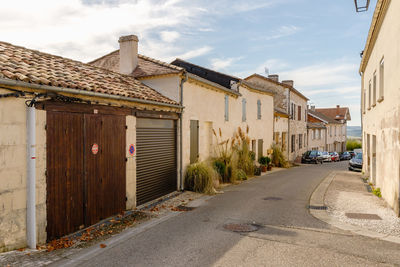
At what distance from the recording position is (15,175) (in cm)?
518

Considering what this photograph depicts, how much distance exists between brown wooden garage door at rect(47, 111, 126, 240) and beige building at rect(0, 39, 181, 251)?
19 millimetres

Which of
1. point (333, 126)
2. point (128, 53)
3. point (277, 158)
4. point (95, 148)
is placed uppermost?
point (128, 53)

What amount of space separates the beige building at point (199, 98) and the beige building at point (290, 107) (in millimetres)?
8121

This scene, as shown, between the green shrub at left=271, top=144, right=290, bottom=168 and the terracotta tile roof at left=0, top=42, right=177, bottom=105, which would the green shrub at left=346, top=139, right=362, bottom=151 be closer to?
the green shrub at left=271, top=144, right=290, bottom=168

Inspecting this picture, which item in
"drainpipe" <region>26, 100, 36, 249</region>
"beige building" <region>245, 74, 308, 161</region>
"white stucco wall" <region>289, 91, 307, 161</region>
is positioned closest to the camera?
"drainpipe" <region>26, 100, 36, 249</region>

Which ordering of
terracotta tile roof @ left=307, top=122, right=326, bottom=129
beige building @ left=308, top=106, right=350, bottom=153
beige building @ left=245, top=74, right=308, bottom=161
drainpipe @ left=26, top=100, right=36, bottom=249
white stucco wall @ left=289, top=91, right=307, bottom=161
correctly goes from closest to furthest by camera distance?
drainpipe @ left=26, top=100, right=36, bottom=249 → beige building @ left=245, top=74, right=308, bottom=161 → white stucco wall @ left=289, top=91, right=307, bottom=161 → terracotta tile roof @ left=307, top=122, right=326, bottom=129 → beige building @ left=308, top=106, right=350, bottom=153

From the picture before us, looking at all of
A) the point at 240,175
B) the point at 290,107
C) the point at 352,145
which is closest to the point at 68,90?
the point at 240,175

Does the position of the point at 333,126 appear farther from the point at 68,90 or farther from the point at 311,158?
the point at 68,90

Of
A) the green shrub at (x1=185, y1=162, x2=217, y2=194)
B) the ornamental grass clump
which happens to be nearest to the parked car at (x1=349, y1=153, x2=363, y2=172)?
the ornamental grass clump

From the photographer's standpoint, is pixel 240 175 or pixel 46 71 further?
pixel 240 175

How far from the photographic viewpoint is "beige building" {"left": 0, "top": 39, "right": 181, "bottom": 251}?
5129 mm

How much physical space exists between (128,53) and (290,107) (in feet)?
62.0

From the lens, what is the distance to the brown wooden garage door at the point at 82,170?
5852 millimetres

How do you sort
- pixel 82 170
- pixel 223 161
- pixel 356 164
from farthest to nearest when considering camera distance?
1. pixel 356 164
2. pixel 223 161
3. pixel 82 170
